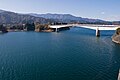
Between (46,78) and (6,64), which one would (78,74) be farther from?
(6,64)

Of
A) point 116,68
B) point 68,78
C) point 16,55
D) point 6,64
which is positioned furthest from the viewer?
point 16,55

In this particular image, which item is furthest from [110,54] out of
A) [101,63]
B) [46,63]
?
[46,63]

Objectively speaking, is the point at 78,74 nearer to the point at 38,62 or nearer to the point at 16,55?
the point at 38,62

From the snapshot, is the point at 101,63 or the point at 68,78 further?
the point at 101,63

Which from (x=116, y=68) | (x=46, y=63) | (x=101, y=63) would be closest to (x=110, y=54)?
(x=101, y=63)

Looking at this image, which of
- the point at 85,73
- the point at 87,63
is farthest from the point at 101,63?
the point at 85,73

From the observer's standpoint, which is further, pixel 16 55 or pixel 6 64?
pixel 16 55

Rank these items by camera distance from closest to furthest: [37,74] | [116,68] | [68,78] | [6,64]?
[68,78]
[37,74]
[116,68]
[6,64]

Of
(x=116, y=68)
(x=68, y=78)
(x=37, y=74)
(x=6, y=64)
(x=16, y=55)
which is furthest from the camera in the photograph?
(x=16, y=55)

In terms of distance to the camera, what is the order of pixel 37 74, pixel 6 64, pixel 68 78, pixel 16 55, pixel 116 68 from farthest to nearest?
pixel 16 55 → pixel 6 64 → pixel 116 68 → pixel 37 74 → pixel 68 78
